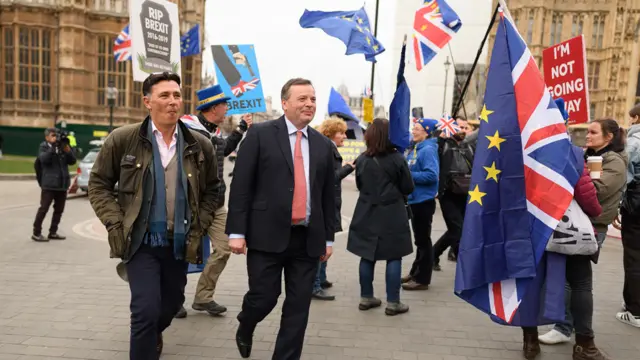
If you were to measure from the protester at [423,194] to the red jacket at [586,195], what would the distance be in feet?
6.81

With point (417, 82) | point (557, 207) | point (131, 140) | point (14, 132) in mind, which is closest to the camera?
point (131, 140)

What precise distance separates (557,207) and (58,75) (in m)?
43.2

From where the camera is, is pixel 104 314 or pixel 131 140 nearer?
pixel 131 140

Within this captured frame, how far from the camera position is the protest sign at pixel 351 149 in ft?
32.8

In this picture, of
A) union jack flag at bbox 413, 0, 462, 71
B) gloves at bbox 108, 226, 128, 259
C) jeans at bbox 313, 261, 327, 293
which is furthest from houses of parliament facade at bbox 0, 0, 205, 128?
gloves at bbox 108, 226, 128, 259

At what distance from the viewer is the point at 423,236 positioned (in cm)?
588

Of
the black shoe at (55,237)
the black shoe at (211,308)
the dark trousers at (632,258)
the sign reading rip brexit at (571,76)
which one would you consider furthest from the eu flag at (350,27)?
the black shoe at (55,237)

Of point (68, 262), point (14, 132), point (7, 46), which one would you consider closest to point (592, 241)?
point (68, 262)

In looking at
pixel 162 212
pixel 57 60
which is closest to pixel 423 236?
pixel 162 212

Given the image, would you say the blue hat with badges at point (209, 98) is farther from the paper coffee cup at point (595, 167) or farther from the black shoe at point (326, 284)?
the paper coffee cup at point (595, 167)

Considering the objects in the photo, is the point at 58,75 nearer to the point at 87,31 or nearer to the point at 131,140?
the point at 87,31

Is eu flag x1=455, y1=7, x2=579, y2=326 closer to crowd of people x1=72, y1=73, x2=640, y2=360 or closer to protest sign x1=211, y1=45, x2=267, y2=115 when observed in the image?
crowd of people x1=72, y1=73, x2=640, y2=360

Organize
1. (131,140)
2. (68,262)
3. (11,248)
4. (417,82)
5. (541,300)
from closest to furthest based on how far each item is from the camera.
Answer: (131,140) → (541,300) → (68,262) → (11,248) → (417,82)

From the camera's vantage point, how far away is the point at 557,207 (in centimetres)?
360
